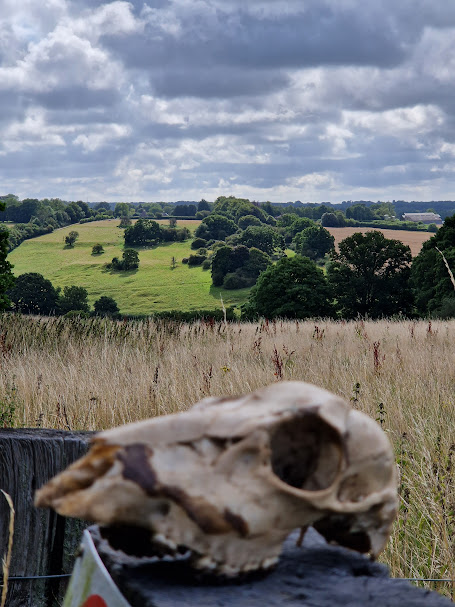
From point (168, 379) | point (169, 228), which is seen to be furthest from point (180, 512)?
point (169, 228)

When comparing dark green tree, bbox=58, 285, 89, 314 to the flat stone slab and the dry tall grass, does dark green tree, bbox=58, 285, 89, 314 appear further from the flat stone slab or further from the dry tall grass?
the flat stone slab

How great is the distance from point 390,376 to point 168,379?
2.39 meters

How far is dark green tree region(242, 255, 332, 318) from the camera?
2444 cm

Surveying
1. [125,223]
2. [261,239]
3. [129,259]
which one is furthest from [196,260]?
[125,223]

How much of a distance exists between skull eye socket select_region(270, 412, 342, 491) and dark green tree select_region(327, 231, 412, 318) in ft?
89.9

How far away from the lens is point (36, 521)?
2.33 metres

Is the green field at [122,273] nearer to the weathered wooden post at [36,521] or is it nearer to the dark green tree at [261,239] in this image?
the dark green tree at [261,239]

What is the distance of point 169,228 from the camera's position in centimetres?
8475

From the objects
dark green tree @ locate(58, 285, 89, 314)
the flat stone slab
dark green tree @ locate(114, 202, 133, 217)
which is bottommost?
dark green tree @ locate(58, 285, 89, 314)

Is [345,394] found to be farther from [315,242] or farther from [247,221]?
[247,221]

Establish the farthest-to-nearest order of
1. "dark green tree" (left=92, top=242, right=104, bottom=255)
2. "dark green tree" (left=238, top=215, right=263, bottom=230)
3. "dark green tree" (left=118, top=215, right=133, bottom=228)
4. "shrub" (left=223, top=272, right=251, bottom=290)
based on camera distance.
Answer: "dark green tree" (left=238, top=215, right=263, bottom=230), "dark green tree" (left=118, top=215, right=133, bottom=228), "dark green tree" (left=92, top=242, right=104, bottom=255), "shrub" (left=223, top=272, right=251, bottom=290)

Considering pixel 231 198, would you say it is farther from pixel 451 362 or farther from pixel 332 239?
pixel 451 362

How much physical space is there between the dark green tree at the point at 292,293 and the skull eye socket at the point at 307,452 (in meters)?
22.9

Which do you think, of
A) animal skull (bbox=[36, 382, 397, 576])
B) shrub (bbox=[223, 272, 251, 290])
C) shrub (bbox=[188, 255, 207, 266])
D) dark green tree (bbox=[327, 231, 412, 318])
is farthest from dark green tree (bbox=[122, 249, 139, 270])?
animal skull (bbox=[36, 382, 397, 576])
